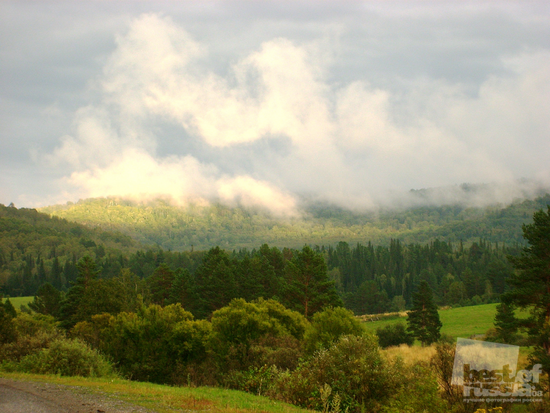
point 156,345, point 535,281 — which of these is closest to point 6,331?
point 156,345

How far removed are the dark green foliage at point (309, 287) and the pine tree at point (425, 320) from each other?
542 inches

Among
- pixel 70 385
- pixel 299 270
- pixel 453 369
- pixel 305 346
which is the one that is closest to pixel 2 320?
pixel 70 385

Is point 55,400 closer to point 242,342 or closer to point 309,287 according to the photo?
point 242,342

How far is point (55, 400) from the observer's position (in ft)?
53.2

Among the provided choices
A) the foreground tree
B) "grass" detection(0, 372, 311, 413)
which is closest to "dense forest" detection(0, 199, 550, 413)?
the foreground tree

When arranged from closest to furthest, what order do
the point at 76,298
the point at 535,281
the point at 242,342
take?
the point at 242,342 → the point at 535,281 → the point at 76,298

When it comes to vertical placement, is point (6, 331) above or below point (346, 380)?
below

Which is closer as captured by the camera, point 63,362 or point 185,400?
point 185,400

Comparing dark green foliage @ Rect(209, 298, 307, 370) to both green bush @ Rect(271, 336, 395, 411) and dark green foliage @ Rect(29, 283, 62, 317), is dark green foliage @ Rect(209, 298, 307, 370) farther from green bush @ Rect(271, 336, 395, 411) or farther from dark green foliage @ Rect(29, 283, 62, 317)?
dark green foliage @ Rect(29, 283, 62, 317)

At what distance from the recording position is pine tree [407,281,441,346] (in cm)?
6889

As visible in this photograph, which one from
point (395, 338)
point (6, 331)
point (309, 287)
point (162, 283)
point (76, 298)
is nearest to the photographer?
point (6, 331)

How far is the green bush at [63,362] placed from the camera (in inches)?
1014

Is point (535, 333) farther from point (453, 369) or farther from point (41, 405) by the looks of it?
point (41, 405)

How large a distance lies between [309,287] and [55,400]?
57.3 metres
